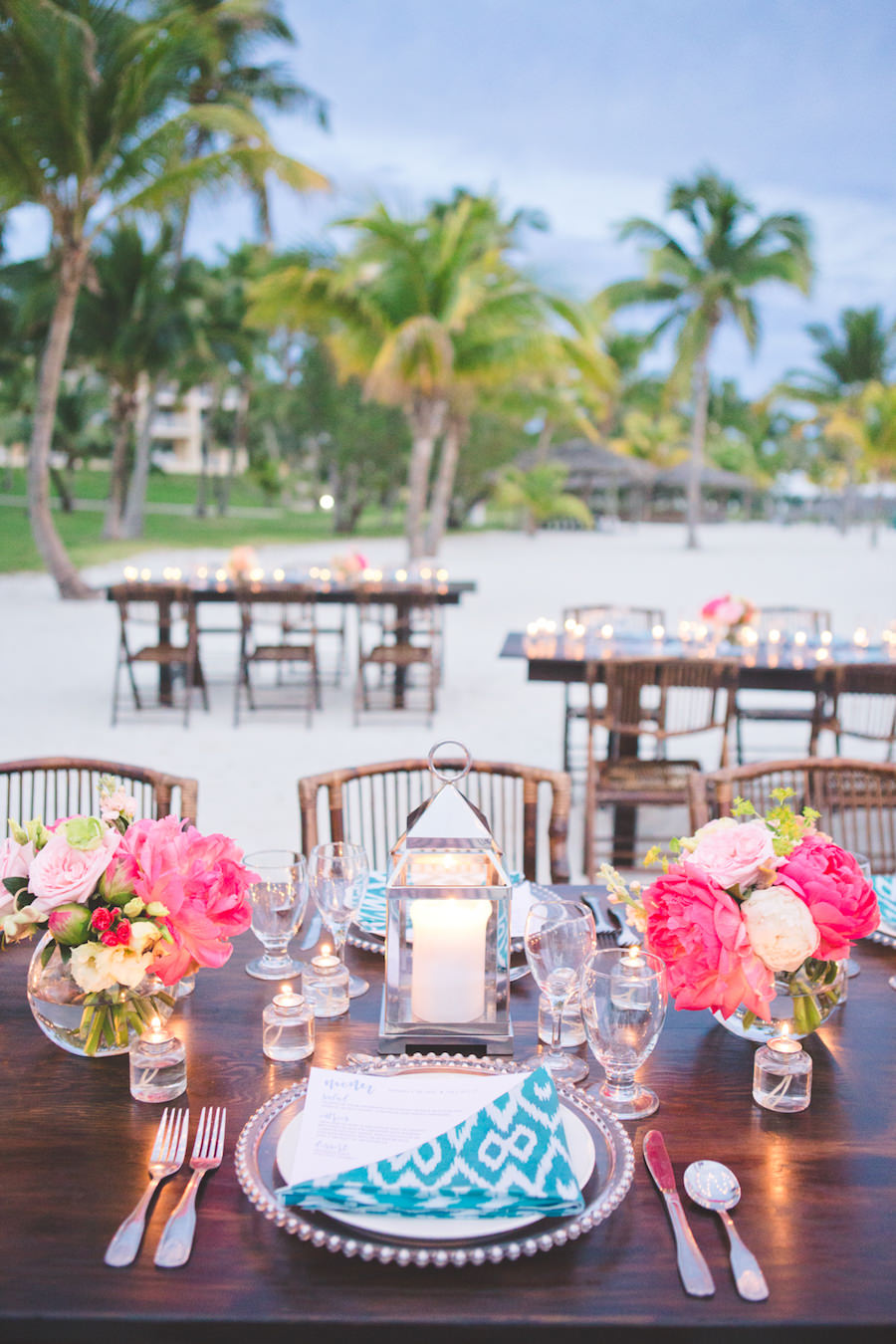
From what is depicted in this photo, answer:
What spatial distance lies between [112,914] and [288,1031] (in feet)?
0.96

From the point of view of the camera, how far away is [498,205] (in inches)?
550

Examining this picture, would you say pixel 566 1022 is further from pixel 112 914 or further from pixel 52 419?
pixel 52 419

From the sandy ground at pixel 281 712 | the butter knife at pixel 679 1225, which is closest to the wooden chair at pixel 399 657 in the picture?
the sandy ground at pixel 281 712

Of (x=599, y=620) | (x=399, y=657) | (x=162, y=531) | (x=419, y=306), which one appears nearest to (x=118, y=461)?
(x=162, y=531)

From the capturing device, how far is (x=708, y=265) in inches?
922

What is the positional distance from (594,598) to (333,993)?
12.9m

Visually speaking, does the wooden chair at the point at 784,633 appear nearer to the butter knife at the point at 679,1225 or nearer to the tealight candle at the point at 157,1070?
the butter knife at the point at 679,1225

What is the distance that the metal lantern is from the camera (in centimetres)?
141

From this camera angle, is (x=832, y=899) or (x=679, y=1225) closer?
(x=679, y=1225)

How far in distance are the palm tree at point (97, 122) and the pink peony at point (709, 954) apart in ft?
33.3

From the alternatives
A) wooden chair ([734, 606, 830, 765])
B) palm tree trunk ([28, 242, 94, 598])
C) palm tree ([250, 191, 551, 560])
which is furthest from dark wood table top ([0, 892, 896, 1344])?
palm tree ([250, 191, 551, 560])

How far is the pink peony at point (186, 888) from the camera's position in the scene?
4.51 ft

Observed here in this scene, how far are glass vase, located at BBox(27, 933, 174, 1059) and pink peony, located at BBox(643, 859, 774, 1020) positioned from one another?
66 centimetres

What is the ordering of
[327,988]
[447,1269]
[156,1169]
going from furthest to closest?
[327,988] → [156,1169] → [447,1269]
